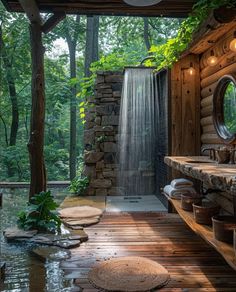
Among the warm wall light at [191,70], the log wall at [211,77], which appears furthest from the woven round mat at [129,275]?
the warm wall light at [191,70]

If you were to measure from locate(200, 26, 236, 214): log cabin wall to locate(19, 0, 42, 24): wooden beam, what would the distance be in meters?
2.35

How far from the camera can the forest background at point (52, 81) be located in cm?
986

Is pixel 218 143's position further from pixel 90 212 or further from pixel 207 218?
pixel 90 212

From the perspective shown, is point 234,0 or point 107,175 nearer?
point 234,0

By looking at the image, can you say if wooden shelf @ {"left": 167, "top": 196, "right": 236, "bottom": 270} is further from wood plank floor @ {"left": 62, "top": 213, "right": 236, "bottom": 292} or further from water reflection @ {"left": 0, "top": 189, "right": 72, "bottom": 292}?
water reflection @ {"left": 0, "top": 189, "right": 72, "bottom": 292}

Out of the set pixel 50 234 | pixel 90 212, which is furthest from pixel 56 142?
pixel 50 234

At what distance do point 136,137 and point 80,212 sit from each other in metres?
2.09

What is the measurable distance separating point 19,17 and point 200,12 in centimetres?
778

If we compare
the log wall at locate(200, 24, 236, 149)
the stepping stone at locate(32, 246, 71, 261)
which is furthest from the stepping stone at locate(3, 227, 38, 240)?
the log wall at locate(200, 24, 236, 149)

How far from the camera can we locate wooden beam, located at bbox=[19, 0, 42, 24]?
4087 millimetres

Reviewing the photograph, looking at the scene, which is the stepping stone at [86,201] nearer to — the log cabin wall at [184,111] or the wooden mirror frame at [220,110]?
the log cabin wall at [184,111]

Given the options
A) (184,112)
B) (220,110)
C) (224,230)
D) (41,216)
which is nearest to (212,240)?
(224,230)

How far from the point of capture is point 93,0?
432cm

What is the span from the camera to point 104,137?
20.4 ft
